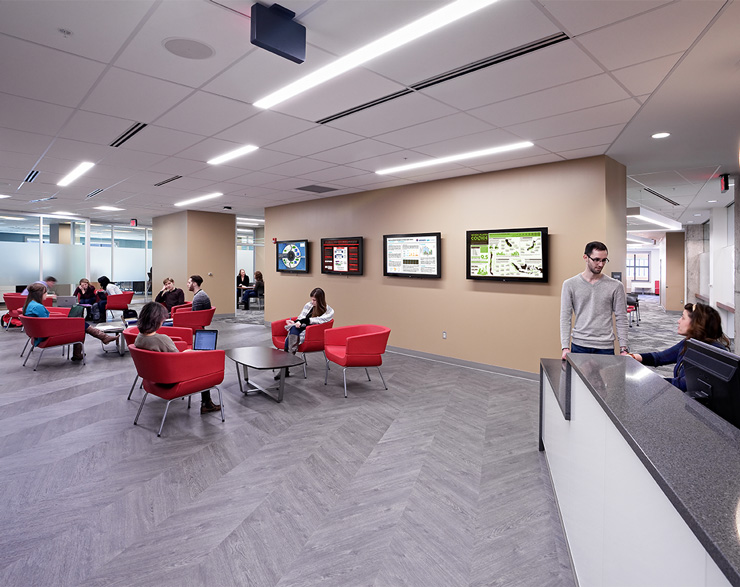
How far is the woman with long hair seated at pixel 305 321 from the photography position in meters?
5.68

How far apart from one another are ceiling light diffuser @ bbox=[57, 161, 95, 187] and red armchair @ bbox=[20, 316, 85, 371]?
220 centimetres

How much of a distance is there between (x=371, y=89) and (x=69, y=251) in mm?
13239

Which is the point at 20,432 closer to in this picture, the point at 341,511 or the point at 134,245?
the point at 341,511

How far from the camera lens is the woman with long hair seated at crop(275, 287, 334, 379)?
5.68 m

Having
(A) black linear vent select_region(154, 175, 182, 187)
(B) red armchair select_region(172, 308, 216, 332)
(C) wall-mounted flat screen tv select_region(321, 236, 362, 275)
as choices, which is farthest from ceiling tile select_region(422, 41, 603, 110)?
(B) red armchair select_region(172, 308, 216, 332)

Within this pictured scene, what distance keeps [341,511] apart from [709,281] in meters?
12.1

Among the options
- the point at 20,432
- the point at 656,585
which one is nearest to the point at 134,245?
the point at 20,432

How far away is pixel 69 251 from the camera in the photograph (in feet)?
41.9

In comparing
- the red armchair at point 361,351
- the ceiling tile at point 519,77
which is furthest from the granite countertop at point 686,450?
the red armchair at point 361,351

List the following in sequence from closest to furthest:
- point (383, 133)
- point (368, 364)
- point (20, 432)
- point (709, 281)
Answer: point (20, 432) < point (383, 133) < point (368, 364) < point (709, 281)

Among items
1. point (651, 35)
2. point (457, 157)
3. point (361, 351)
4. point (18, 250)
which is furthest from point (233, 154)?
point (18, 250)

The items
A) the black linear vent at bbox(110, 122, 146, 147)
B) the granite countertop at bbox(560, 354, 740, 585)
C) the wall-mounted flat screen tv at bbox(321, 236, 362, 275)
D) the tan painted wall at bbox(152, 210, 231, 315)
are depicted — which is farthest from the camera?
the tan painted wall at bbox(152, 210, 231, 315)

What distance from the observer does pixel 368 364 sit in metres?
5.04

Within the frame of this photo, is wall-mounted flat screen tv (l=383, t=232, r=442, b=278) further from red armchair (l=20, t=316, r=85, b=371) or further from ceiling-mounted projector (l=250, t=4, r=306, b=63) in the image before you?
red armchair (l=20, t=316, r=85, b=371)
